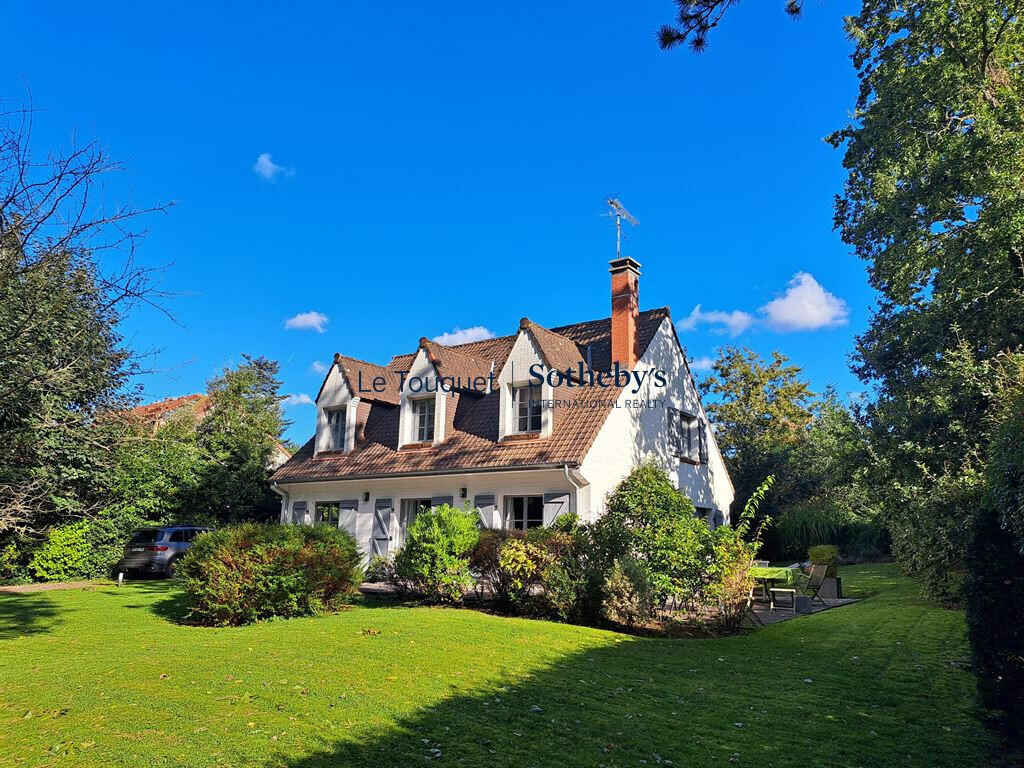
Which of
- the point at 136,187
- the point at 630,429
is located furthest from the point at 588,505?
the point at 136,187

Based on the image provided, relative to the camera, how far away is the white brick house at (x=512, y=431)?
16531 millimetres

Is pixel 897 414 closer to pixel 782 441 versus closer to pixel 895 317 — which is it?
pixel 895 317

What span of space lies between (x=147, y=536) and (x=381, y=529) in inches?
300

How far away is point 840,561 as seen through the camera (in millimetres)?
26016

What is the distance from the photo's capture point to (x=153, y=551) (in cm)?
1936

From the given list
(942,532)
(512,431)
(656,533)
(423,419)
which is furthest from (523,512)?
(942,532)

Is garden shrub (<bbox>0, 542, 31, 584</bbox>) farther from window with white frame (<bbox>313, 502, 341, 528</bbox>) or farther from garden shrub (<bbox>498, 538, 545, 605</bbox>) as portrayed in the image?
garden shrub (<bbox>498, 538, 545, 605</bbox>)

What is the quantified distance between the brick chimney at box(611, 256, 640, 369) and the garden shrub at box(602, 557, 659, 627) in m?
7.93

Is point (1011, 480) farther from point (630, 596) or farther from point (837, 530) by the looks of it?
point (837, 530)

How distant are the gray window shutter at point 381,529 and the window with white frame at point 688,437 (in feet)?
29.9

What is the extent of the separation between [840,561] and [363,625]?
2261 cm

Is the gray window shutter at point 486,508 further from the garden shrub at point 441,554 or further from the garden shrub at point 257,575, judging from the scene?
the garden shrub at point 257,575

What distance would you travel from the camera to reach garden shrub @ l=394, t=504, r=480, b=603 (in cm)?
1281

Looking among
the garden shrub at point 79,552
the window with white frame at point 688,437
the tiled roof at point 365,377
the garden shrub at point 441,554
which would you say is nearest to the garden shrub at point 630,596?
the garden shrub at point 441,554
